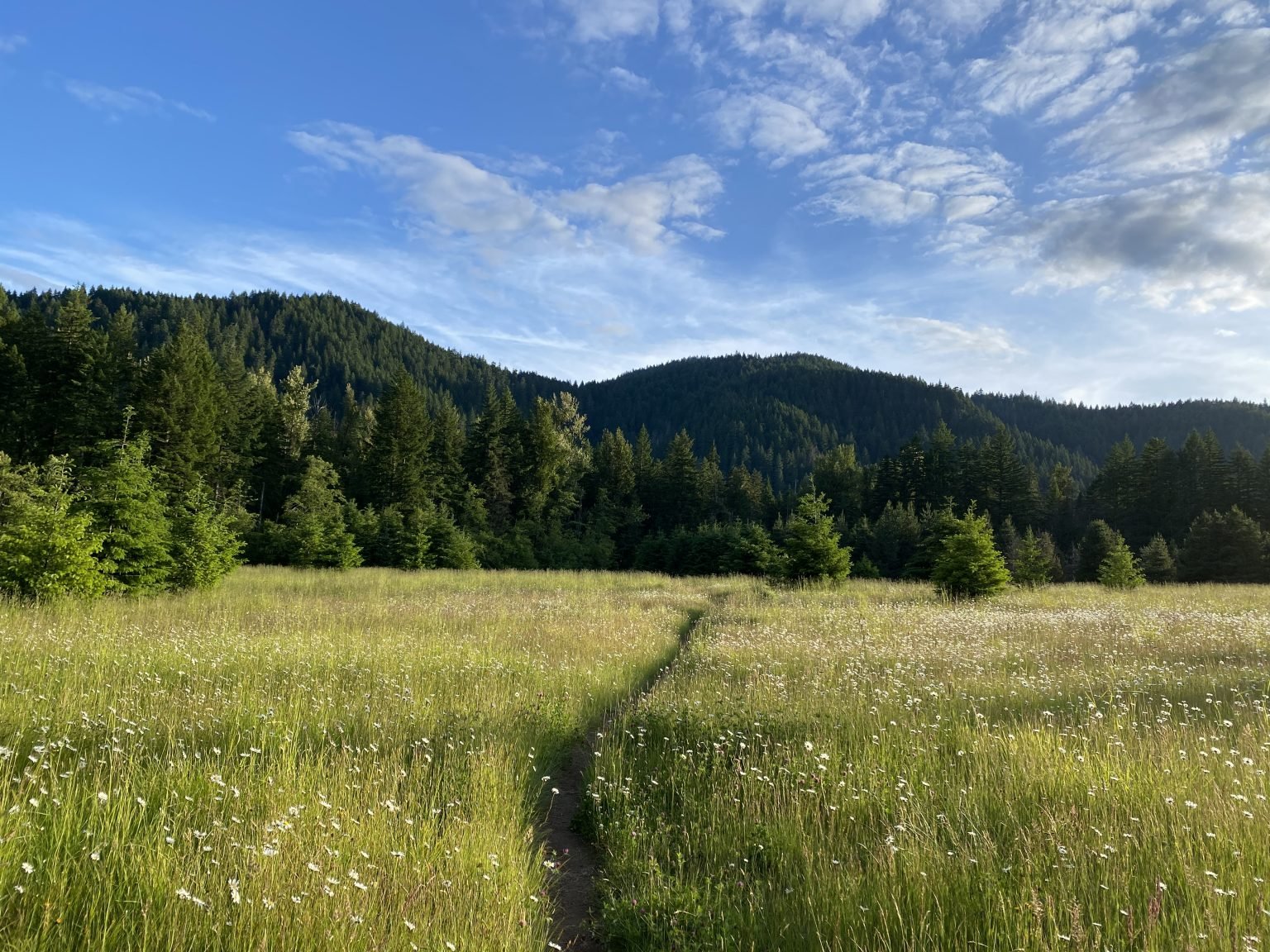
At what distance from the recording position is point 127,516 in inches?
607

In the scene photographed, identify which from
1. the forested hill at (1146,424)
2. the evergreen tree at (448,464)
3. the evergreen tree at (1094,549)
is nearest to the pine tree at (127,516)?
the evergreen tree at (448,464)

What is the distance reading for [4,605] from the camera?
1199 cm

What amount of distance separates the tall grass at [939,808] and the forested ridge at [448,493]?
1449 cm

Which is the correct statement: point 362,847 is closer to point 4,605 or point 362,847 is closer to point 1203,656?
point 1203,656

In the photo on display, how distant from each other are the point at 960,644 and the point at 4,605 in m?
17.9

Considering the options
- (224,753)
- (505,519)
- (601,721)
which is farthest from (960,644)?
(505,519)

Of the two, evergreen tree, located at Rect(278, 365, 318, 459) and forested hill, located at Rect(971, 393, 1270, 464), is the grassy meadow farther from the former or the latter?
forested hill, located at Rect(971, 393, 1270, 464)

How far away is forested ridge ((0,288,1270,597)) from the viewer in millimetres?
17031

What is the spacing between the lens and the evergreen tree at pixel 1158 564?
44562 mm

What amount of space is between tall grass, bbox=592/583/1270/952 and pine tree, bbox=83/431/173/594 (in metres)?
14.5

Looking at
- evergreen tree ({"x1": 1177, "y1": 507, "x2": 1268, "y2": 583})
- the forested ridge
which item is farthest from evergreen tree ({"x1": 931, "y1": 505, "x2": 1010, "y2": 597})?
evergreen tree ({"x1": 1177, "y1": 507, "x2": 1268, "y2": 583})

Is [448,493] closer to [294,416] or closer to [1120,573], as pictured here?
[294,416]

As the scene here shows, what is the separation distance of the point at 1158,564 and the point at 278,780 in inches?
2244

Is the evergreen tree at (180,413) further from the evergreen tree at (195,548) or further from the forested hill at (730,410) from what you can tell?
the forested hill at (730,410)
